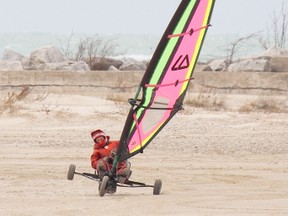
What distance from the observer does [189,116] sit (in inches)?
666

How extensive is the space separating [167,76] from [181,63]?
195 mm

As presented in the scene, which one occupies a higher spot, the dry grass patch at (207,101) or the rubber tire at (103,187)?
the dry grass patch at (207,101)

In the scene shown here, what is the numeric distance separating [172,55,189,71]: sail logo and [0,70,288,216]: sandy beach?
1.05 metres

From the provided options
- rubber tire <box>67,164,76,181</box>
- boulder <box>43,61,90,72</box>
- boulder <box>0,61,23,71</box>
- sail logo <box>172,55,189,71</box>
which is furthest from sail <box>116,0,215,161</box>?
boulder <box>0,61,23,71</box>

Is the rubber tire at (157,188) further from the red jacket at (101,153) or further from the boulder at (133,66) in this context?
the boulder at (133,66)

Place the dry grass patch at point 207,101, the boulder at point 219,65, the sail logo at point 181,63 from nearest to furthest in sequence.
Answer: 1. the sail logo at point 181,63
2. the dry grass patch at point 207,101
3. the boulder at point 219,65

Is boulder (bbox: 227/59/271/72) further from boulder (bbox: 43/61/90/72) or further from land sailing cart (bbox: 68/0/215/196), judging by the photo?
land sailing cart (bbox: 68/0/215/196)

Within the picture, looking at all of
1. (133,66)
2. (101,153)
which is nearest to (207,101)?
(133,66)

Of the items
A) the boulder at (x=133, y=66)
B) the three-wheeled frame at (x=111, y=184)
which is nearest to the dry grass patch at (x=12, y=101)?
the boulder at (x=133, y=66)

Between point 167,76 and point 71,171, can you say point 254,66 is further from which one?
point 167,76

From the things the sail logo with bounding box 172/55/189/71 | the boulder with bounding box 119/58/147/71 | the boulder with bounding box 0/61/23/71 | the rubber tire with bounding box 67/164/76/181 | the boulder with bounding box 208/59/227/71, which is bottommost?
the rubber tire with bounding box 67/164/76/181

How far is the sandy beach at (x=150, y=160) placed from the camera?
8484 millimetres

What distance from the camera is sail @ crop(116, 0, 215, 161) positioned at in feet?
30.1

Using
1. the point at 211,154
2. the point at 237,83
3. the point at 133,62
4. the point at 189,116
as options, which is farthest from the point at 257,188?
the point at 133,62
